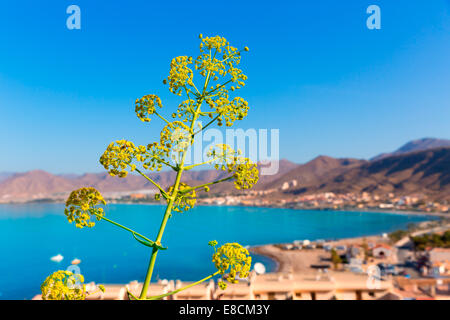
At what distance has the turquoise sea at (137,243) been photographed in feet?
117

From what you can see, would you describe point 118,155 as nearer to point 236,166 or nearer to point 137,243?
point 236,166

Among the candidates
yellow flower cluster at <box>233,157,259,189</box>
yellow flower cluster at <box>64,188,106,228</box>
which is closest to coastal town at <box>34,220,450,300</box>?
yellow flower cluster at <box>64,188,106,228</box>

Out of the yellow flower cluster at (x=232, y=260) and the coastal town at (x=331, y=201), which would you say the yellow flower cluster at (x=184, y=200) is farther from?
the coastal town at (x=331, y=201)

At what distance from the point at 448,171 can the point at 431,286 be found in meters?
73.2

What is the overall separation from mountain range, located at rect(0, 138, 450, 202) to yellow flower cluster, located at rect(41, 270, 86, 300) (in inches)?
2519

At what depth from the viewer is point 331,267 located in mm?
32875

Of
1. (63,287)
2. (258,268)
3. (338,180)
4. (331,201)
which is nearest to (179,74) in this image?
(63,287)

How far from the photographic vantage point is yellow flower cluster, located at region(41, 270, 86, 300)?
0.83 metres

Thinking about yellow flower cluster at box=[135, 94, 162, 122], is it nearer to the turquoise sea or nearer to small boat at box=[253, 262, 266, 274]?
small boat at box=[253, 262, 266, 274]

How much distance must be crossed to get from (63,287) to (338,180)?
110247 millimetres

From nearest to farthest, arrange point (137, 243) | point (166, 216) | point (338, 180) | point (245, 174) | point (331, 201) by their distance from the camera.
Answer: point (166, 216)
point (245, 174)
point (137, 243)
point (331, 201)
point (338, 180)

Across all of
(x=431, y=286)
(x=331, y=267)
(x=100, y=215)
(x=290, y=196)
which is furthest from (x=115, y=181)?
(x=100, y=215)

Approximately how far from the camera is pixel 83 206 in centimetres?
86

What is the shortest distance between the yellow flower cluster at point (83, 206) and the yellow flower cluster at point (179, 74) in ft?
1.26
